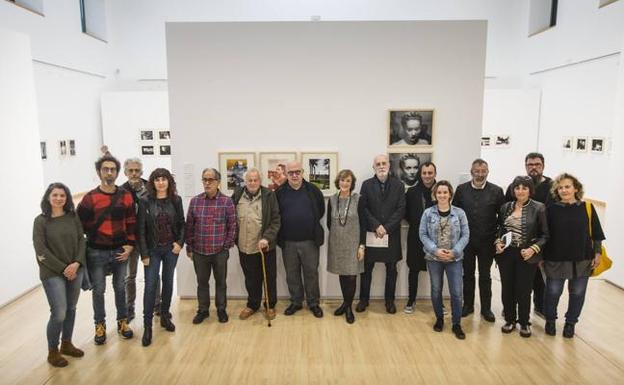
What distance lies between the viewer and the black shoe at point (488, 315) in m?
4.72

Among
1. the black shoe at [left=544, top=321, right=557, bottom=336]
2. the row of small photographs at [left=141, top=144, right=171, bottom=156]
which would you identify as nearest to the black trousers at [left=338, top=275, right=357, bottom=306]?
the black shoe at [left=544, top=321, right=557, bottom=336]

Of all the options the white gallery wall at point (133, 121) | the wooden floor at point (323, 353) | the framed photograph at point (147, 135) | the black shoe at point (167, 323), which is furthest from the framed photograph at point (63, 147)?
the black shoe at point (167, 323)

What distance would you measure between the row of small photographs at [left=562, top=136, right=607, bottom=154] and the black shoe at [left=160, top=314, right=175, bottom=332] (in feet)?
26.9

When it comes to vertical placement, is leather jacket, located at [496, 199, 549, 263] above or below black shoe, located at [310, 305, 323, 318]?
above

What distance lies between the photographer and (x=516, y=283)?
14.3 ft

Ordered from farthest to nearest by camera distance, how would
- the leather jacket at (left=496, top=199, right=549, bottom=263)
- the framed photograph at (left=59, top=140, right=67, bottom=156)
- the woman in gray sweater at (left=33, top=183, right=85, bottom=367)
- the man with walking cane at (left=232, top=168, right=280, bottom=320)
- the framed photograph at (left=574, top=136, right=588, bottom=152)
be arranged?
the framed photograph at (left=59, top=140, right=67, bottom=156) → the framed photograph at (left=574, top=136, right=588, bottom=152) → the man with walking cane at (left=232, top=168, right=280, bottom=320) → the leather jacket at (left=496, top=199, right=549, bottom=263) → the woman in gray sweater at (left=33, top=183, right=85, bottom=367)

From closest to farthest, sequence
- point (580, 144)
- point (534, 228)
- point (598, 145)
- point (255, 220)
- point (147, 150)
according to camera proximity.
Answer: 1. point (534, 228)
2. point (255, 220)
3. point (598, 145)
4. point (580, 144)
5. point (147, 150)

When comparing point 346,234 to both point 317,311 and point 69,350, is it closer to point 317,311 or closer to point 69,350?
point 317,311

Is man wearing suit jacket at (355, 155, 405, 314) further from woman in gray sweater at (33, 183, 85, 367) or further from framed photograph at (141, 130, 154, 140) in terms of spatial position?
framed photograph at (141, 130, 154, 140)

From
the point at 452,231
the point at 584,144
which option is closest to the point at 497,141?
the point at 584,144

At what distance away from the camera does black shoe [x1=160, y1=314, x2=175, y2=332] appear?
14.8 feet

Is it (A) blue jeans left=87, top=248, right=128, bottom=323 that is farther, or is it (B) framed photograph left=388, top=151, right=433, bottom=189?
(B) framed photograph left=388, top=151, right=433, bottom=189

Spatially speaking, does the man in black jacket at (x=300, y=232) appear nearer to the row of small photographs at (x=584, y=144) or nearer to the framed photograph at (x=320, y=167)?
the framed photograph at (x=320, y=167)

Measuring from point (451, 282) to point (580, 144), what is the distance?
253 inches
